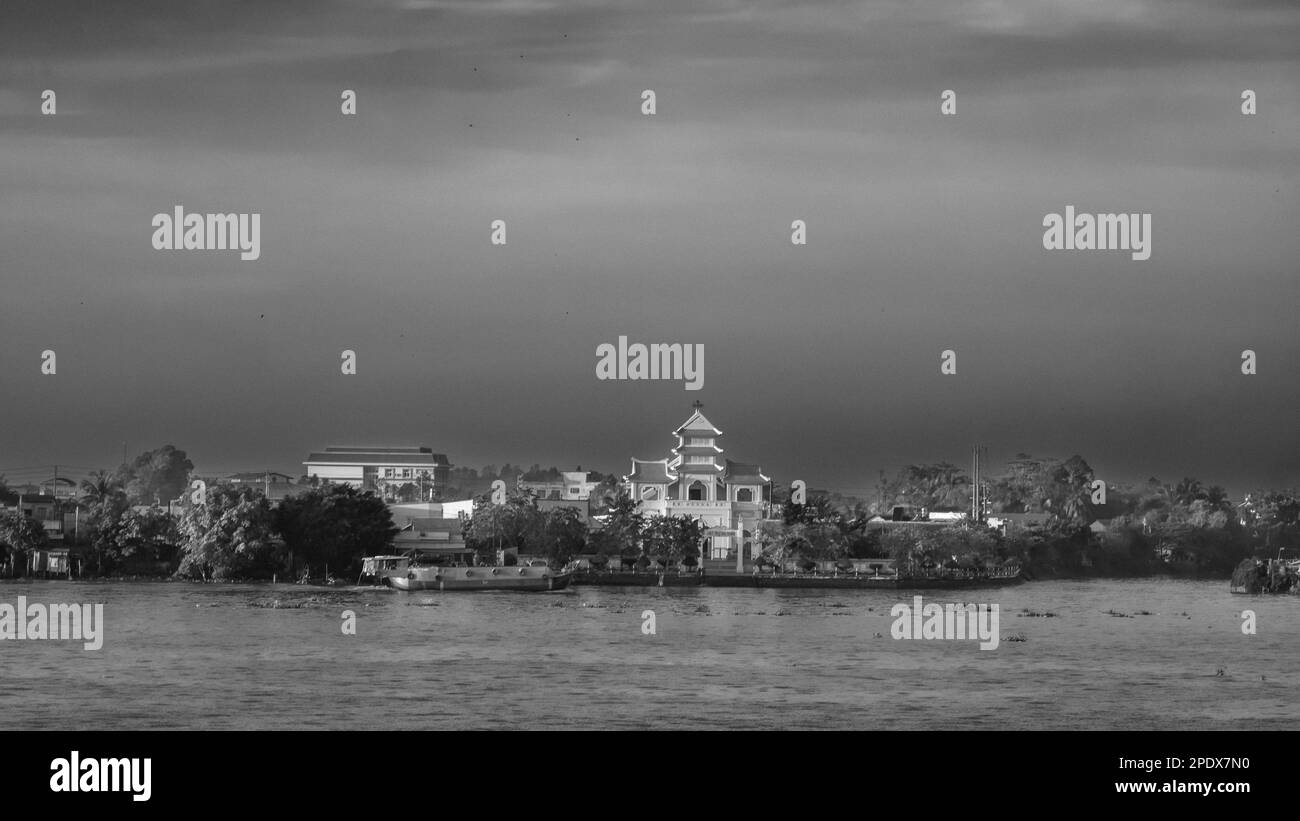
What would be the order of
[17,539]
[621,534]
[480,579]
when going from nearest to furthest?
[17,539]
[480,579]
[621,534]

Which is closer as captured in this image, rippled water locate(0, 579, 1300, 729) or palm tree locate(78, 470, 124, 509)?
rippled water locate(0, 579, 1300, 729)

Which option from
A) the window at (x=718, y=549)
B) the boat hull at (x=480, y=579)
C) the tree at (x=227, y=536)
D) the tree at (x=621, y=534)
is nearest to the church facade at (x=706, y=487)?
the window at (x=718, y=549)

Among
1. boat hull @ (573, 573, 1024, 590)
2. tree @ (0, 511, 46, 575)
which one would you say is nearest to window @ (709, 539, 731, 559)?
boat hull @ (573, 573, 1024, 590)

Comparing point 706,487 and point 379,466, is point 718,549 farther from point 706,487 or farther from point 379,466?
point 379,466

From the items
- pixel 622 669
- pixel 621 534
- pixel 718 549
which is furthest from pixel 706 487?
pixel 622 669

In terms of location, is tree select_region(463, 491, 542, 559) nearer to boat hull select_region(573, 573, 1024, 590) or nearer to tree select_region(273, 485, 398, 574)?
boat hull select_region(573, 573, 1024, 590)

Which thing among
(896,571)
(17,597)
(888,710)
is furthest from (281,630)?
(896,571)

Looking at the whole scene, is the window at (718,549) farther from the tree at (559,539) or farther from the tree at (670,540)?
the tree at (559,539)
